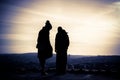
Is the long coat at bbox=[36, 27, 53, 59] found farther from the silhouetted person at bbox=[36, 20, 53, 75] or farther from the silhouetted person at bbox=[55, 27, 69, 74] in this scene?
the silhouetted person at bbox=[55, 27, 69, 74]

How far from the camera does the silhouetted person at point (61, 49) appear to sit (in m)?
27.2

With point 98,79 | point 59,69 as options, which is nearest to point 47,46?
point 59,69

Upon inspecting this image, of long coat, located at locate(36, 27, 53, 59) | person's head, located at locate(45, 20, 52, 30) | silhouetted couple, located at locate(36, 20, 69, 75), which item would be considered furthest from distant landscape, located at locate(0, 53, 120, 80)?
person's head, located at locate(45, 20, 52, 30)

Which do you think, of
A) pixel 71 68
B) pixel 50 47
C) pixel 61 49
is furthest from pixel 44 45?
pixel 71 68

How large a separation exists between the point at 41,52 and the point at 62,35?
3281 millimetres

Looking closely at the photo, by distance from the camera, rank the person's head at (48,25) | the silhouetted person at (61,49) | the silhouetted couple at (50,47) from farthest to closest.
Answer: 1. the silhouetted person at (61,49)
2. the person's head at (48,25)
3. the silhouetted couple at (50,47)

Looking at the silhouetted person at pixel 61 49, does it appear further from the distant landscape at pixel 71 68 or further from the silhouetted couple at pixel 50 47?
the distant landscape at pixel 71 68

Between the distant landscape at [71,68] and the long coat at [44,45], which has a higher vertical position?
the long coat at [44,45]

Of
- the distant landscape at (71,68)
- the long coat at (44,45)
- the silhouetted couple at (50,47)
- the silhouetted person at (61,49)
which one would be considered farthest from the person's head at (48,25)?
the distant landscape at (71,68)

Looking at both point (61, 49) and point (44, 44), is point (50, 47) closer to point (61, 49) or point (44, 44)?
point (44, 44)

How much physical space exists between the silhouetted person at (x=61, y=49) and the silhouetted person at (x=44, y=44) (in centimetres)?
130

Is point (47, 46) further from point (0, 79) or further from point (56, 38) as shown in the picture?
point (0, 79)

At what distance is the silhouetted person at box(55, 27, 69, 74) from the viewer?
27203mm

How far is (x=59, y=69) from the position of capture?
89.1 ft
